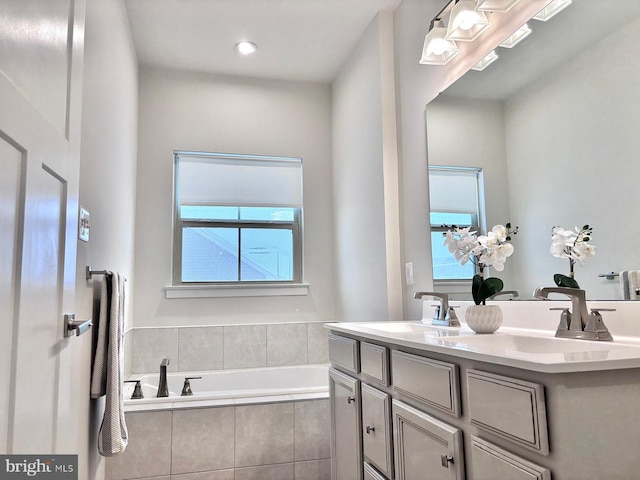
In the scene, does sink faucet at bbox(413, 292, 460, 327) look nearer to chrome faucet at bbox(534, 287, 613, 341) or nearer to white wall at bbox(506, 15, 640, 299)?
white wall at bbox(506, 15, 640, 299)

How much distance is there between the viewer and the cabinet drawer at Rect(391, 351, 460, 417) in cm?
112

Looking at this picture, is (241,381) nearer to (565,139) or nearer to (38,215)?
(38,215)

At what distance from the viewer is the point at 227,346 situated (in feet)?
10.8

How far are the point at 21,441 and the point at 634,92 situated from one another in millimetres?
1725

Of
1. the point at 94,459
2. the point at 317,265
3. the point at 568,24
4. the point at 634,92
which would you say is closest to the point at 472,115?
the point at 568,24

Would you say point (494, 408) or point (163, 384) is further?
point (163, 384)

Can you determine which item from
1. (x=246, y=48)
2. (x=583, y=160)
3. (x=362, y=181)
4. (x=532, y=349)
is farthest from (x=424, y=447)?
(x=246, y=48)

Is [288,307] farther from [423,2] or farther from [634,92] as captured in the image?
[634,92]

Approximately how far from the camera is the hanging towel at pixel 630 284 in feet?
4.02

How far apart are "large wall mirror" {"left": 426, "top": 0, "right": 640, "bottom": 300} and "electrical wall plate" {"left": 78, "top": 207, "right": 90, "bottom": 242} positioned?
1565 millimetres

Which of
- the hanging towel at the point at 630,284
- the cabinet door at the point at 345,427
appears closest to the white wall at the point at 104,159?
the cabinet door at the point at 345,427

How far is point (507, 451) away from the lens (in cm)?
95

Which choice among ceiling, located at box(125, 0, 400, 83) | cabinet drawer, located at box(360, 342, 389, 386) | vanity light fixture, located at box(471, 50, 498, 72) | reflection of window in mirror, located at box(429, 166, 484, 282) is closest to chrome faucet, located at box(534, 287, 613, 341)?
cabinet drawer, located at box(360, 342, 389, 386)

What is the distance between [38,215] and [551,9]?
5.63ft
